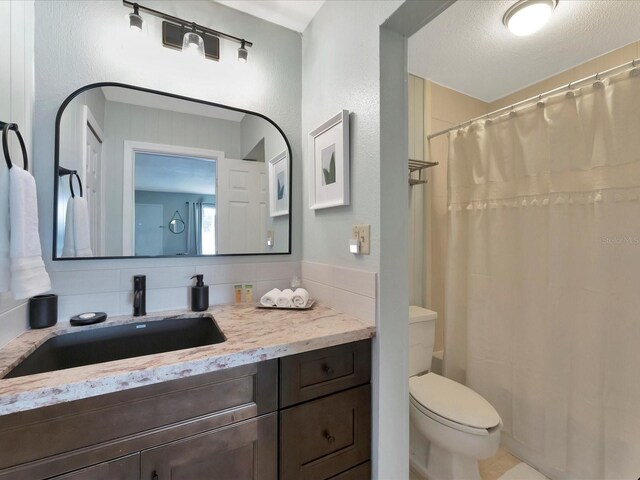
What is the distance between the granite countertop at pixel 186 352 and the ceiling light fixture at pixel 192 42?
124 centimetres

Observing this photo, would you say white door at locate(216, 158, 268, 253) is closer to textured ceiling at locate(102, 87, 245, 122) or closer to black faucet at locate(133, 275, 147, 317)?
textured ceiling at locate(102, 87, 245, 122)

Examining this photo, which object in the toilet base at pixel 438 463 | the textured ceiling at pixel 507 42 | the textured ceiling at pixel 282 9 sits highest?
the textured ceiling at pixel 282 9

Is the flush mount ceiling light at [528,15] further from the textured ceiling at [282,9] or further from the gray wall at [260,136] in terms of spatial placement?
the gray wall at [260,136]

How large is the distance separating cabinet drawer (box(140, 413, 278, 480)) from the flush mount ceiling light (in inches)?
82.7

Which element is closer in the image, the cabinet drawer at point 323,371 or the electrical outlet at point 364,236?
the cabinet drawer at point 323,371

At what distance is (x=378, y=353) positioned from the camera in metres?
1.10

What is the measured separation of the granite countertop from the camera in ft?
2.14

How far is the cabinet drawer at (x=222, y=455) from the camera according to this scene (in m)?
0.77

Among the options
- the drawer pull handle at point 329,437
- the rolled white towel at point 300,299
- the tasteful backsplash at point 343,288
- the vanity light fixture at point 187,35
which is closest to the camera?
the drawer pull handle at point 329,437

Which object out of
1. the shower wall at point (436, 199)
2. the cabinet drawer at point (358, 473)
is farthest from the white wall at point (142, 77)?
the shower wall at point (436, 199)

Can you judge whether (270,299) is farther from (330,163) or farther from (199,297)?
(330,163)

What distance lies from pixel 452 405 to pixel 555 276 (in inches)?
34.8

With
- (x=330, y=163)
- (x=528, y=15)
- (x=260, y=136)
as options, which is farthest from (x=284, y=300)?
(x=528, y=15)

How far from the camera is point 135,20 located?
1.21 m
